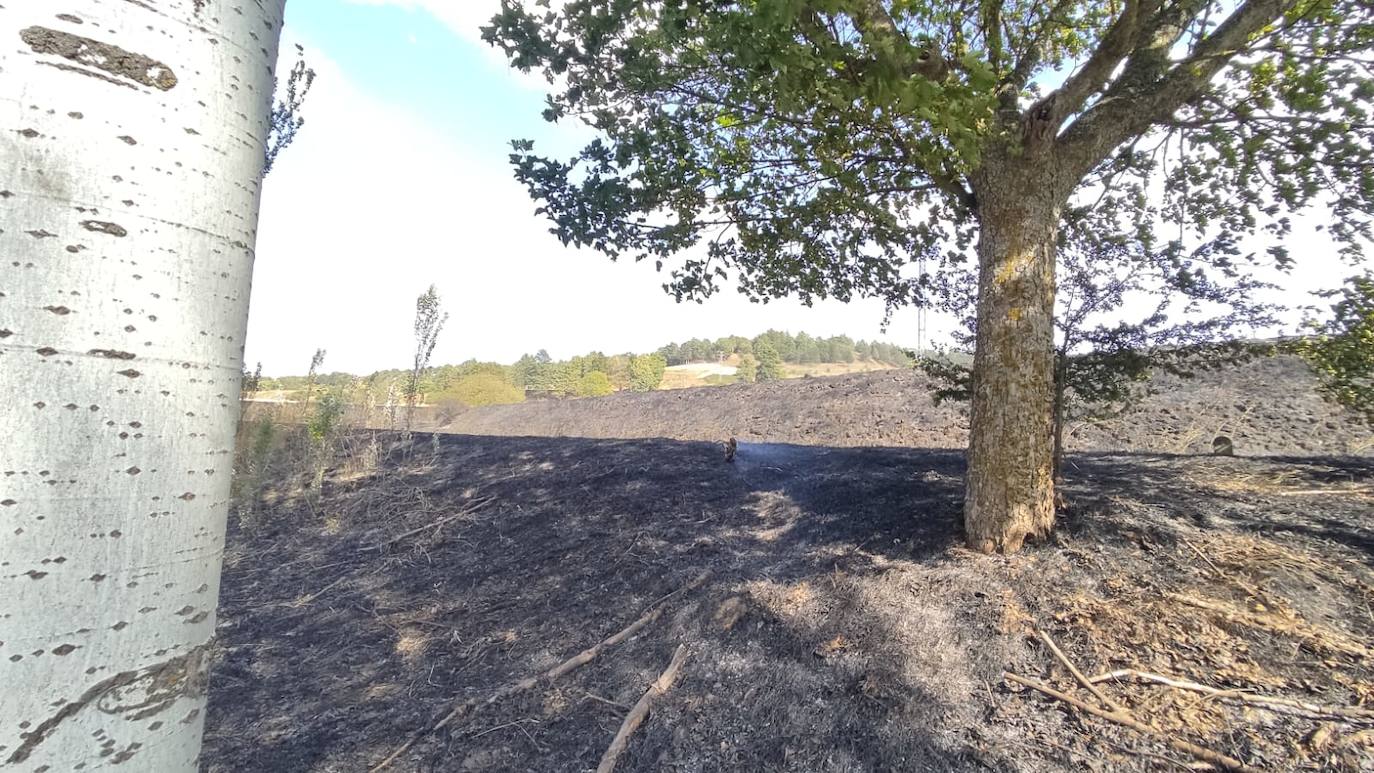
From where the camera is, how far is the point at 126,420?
0.82 m

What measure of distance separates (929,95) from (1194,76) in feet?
7.27

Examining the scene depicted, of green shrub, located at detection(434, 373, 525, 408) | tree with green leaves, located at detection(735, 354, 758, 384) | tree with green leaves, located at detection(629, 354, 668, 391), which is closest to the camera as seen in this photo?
green shrub, located at detection(434, 373, 525, 408)

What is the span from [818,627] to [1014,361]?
5.44 ft

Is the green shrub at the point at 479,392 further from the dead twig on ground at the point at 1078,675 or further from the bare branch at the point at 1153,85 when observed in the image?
the dead twig on ground at the point at 1078,675

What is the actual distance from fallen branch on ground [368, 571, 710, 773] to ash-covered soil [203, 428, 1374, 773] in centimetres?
2

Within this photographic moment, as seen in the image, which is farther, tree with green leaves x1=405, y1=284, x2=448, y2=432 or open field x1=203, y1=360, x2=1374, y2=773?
tree with green leaves x1=405, y1=284, x2=448, y2=432

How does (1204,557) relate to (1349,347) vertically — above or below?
below

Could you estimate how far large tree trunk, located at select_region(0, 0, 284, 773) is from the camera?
75 cm

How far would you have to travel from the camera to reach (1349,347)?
12.0ft

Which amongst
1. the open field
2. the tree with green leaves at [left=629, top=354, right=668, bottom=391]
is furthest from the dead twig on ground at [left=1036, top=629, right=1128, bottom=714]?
the tree with green leaves at [left=629, top=354, right=668, bottom=391]

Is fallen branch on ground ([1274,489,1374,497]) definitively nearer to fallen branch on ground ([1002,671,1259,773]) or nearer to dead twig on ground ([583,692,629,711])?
fallen branch on ground ([1002,671,1259,773])

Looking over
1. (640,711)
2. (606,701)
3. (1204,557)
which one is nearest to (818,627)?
(640,711)

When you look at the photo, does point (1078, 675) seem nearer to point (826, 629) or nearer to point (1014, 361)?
point (826, 629)

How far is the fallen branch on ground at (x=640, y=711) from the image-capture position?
2426mm
